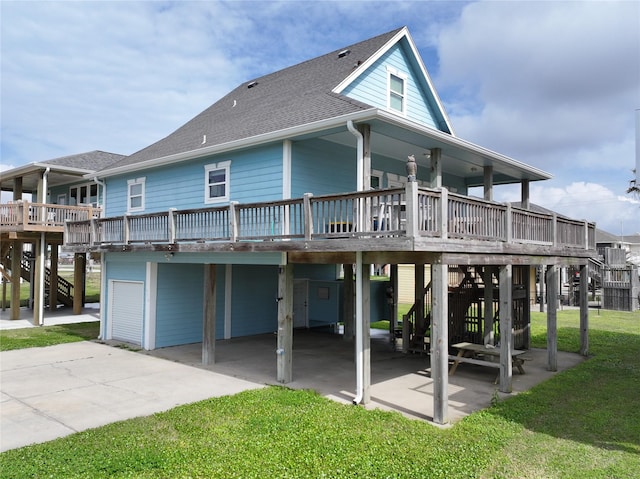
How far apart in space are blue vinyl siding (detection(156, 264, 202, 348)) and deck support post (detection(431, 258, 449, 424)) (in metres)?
9.74

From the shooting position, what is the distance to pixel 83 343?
1551cm

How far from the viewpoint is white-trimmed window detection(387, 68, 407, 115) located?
50.3 feet

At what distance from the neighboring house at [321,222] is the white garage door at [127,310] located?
64mm

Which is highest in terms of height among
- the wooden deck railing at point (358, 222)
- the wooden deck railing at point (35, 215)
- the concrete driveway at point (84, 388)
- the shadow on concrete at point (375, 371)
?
the wooden deck railing at point (35, 215)

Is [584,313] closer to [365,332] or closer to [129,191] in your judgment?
[365,332]

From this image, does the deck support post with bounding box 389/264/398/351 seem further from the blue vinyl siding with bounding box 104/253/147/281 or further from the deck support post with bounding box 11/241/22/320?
the deck support post with bounding box 11/241/22/320

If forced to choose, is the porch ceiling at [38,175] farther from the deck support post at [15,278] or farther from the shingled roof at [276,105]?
the shingled roof at [276,105]

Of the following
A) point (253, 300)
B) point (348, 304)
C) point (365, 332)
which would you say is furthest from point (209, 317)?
point (348, 304)

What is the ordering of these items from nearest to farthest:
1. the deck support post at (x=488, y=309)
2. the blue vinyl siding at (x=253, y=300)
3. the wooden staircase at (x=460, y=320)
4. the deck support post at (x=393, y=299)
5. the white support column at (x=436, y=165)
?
the white support column at (x=436, y=165), the deck support post at (x=488, y=309), the wooden staircase at (x=460, y=320), the deck support post at (x=393, y=299), the blue vinyl siding at (x=253, y=300)

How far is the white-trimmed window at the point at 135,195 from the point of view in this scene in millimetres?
16391

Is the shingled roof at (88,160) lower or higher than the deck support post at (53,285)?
higher

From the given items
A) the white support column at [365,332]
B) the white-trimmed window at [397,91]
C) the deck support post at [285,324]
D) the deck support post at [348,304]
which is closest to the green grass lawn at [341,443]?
the white support column at [365,332]

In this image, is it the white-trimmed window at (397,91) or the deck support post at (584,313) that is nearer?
the deck support post at (584,313)

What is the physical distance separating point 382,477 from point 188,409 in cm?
413
